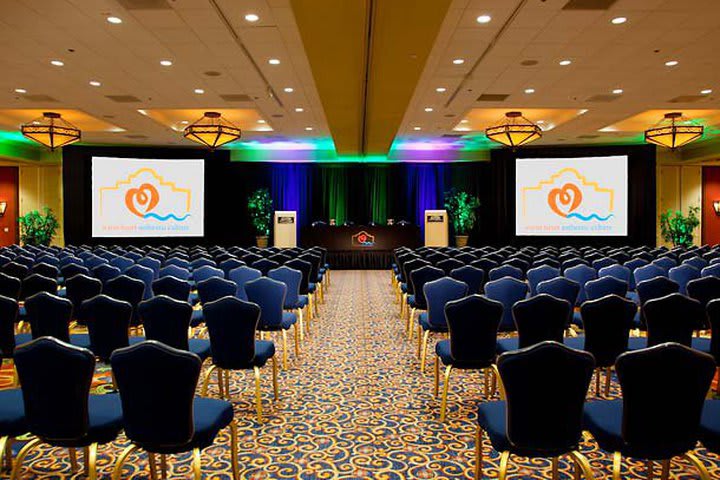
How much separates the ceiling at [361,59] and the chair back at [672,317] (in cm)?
352

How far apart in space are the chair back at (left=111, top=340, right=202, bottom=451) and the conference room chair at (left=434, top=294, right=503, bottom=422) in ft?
6.99

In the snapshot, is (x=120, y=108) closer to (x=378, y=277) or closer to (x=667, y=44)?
(x=378, y=277)

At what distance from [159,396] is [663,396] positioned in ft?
7.55

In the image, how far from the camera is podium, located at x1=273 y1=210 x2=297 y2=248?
63.3 feet

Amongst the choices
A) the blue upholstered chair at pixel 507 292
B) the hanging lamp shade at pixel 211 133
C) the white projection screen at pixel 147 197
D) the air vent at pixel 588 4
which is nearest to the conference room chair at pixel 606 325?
the blue upholstered chair at pixel 507 292

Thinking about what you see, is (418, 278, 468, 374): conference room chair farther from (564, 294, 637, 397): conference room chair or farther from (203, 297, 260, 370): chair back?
(203, 297, 260, 370): chair back

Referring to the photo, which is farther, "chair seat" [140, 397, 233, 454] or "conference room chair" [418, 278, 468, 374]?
"conference room chair" [418, 278, 468, 374]

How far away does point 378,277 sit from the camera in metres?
15.3

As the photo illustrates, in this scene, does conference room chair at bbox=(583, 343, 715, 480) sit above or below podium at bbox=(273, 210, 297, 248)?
below

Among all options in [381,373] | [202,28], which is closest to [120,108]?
[202,28]

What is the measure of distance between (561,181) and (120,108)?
13074 millimetres

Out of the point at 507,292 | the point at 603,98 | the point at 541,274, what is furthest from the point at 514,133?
the point at 507,292

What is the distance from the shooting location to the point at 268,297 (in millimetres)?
5887

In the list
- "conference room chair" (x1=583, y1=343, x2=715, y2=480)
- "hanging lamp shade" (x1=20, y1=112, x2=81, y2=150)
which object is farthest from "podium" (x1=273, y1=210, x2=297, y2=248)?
"conference room chair" (x1=583, y1=343, x2=715, y2=480)
